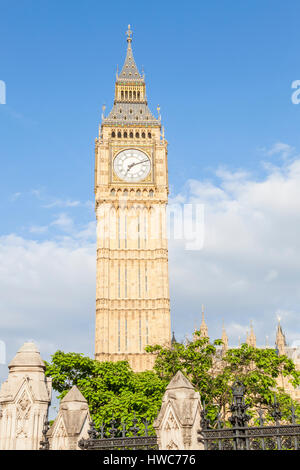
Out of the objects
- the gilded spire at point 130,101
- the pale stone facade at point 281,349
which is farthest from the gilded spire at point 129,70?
the pale stone facade at point 281,349

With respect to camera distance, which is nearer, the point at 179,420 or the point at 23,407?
the point at 179,420

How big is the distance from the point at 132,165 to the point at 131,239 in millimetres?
8305

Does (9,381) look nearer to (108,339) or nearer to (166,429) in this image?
(166,429)

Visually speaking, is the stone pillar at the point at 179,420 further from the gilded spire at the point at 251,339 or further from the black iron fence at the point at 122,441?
the gilded spire at the point at 251,339

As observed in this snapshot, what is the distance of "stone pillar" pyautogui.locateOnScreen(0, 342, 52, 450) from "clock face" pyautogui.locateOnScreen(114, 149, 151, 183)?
45199 mm

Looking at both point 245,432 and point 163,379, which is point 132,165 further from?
point 245,432

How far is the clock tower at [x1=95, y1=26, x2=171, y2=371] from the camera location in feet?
169

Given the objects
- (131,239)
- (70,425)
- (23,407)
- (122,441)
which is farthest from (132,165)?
(122,441)

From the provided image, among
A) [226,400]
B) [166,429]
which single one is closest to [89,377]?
[226,400]

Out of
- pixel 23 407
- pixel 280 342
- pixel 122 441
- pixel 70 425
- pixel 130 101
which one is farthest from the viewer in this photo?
pixel 280 342

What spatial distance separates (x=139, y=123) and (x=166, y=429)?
2081 inches

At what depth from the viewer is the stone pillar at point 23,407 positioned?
37.9ft

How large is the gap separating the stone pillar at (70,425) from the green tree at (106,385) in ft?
54.1

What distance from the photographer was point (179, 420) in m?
9.34
